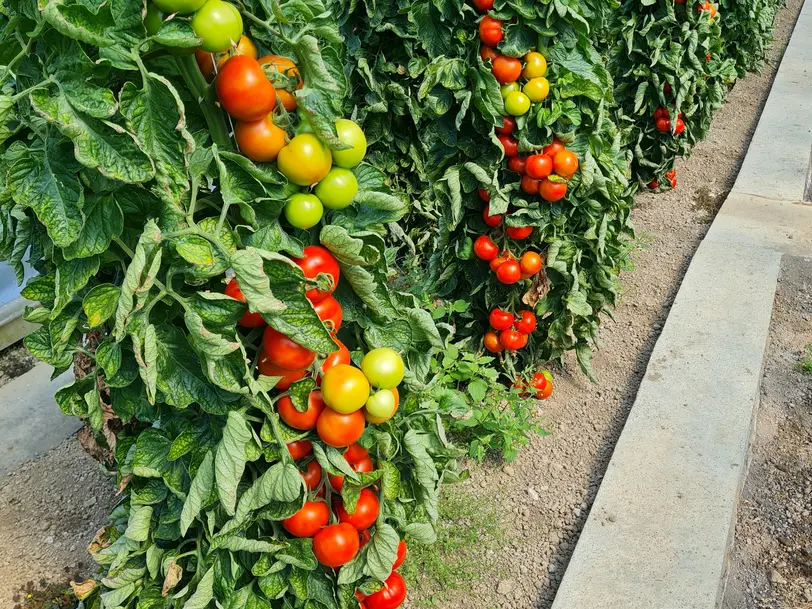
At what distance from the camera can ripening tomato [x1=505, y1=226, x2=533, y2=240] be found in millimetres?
2657

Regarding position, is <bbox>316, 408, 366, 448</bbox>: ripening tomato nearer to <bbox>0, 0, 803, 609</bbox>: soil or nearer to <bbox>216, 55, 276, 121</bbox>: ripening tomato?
<bbox>216, 55, 276, 121</bbox>: ripening tomato

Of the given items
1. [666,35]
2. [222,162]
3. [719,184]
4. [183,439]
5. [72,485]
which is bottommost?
[719,184]

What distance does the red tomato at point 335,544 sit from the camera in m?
1.47

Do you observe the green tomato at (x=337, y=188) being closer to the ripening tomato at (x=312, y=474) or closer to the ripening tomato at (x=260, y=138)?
the ripening tomato at (x=260, y=138)

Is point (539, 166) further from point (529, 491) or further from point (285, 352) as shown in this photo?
point (285, 352)

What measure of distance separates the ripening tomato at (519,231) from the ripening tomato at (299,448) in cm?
148

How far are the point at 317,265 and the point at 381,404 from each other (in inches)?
12.6

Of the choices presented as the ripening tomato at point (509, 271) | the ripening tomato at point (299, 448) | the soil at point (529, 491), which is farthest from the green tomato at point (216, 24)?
the soil at point (529, 491)

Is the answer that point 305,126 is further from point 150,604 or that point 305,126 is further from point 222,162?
point 150,604

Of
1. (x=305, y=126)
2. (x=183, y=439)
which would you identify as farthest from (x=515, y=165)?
(x=183, y=439)

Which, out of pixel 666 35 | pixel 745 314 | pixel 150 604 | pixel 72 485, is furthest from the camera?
pixel 666 35

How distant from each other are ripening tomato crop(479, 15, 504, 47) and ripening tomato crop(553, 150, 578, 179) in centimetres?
47

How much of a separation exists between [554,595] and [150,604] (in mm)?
1323

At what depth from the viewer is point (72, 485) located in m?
2.67
